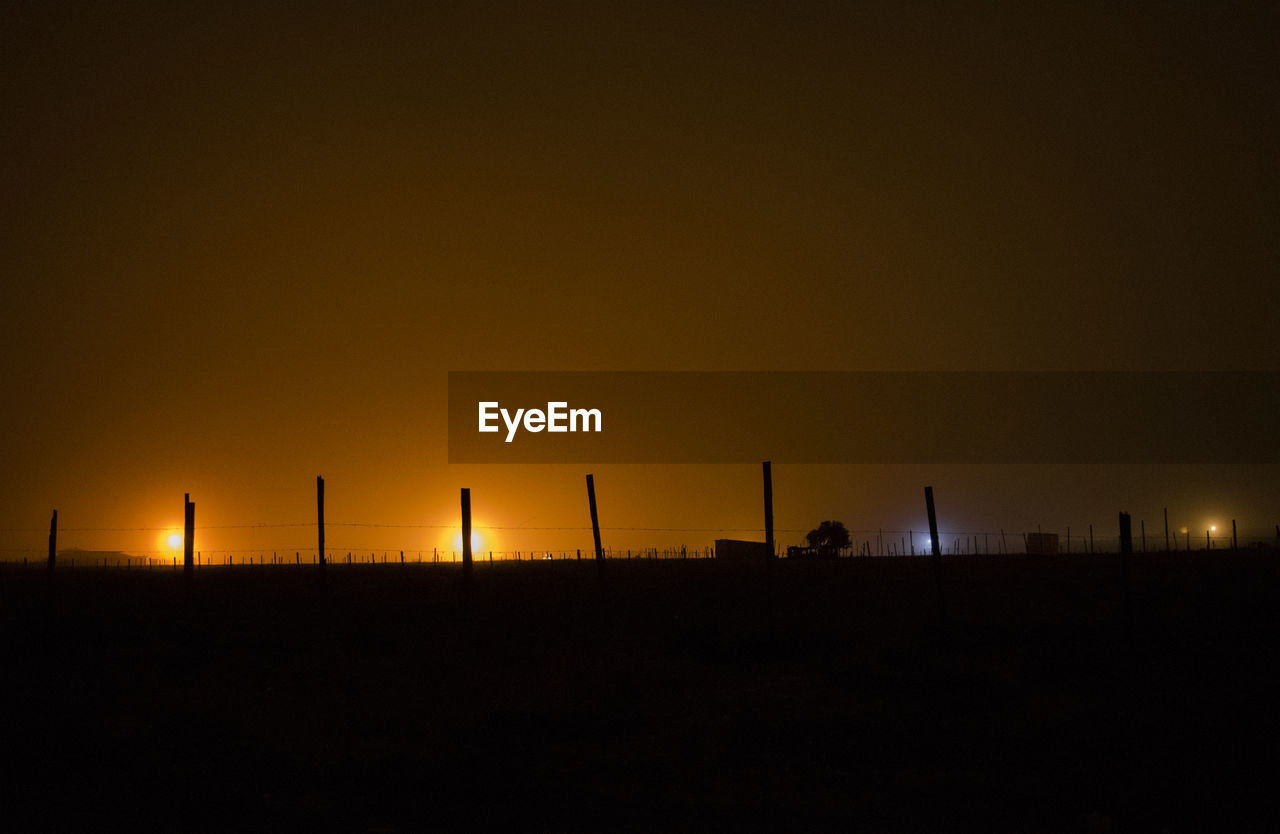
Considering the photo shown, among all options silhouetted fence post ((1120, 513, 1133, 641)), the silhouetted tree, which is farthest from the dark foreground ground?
the silhouetted tree

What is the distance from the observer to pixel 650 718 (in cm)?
1384

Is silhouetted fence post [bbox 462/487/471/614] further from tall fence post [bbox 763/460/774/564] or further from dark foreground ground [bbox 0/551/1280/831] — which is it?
tall fence post [bbox 763/460/774/564]

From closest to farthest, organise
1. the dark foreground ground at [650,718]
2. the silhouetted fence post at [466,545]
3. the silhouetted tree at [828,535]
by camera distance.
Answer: the dark foreground ground at [650,718] < the silhouetted fence post at [466,545] < the silhouetted tree at [828,535]

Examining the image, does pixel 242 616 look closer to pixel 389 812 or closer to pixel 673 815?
pixel 389 812

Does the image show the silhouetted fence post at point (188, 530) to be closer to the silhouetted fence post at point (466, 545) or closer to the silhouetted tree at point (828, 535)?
the silhouetted fence post at point (466, 545)

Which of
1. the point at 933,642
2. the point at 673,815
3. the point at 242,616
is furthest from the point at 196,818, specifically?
the point at 242,616

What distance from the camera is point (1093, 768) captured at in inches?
442

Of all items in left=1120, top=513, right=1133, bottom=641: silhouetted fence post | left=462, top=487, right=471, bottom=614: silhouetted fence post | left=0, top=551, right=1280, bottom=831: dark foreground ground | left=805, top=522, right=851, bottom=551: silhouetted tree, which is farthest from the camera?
left=805, top=522, right=851, bottom=551: silhouetted tree

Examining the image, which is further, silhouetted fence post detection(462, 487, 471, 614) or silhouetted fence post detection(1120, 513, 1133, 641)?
silhouetted fence post detection(462, 487, 471, 614)

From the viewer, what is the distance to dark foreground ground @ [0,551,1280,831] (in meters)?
10.2

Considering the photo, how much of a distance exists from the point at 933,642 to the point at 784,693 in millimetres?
4688

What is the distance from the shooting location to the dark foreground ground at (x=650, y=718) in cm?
1021

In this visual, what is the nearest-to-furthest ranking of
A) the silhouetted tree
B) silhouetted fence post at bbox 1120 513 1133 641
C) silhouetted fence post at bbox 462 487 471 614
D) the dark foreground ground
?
1. the dark foreground ground
2. silhouetted fence post at bbox 1120 513 1133 641
3. silhouetted fence post at bbox 462 487 471 614
4. the silhouetted tree

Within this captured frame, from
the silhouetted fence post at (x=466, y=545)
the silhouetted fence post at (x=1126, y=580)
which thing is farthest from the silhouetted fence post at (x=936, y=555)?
the silhouetted fence post at (x=466, y=545)
